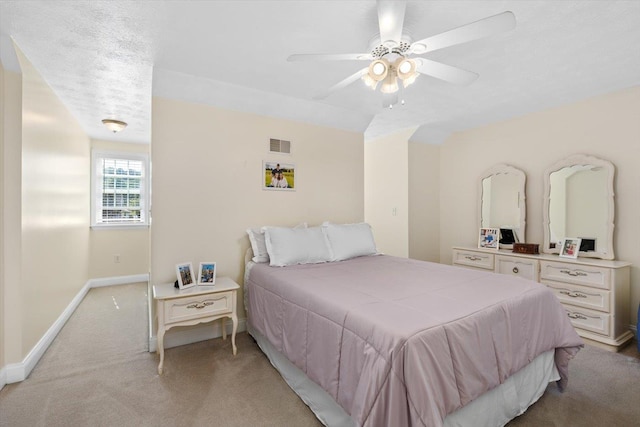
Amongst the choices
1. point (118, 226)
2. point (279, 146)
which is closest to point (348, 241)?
point (279, 146)

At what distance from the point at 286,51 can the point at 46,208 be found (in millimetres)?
2561

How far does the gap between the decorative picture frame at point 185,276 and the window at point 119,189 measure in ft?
10.5

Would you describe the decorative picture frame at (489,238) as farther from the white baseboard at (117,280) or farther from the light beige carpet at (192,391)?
the white baseboard at (117,280)

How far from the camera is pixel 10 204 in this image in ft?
7.10

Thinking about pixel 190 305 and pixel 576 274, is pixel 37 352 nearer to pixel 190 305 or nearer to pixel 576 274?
pixel 190 305

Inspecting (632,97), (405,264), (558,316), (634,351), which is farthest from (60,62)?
(634,351)

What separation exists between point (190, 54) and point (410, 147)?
127 inches

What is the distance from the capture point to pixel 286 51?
2291 mm

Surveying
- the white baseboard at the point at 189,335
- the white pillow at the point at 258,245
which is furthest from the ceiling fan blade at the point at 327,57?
the white baseboard at the point at 189,335

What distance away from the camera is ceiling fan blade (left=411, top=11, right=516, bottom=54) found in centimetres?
137

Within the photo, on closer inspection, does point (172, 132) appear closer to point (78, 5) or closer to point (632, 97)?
point (78, 5)

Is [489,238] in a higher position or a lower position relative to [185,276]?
higher

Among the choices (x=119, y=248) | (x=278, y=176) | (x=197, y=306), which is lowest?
(x=197, y=306)

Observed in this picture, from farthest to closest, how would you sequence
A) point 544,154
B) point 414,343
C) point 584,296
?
point 544,154, point 584,296, point 414,343
